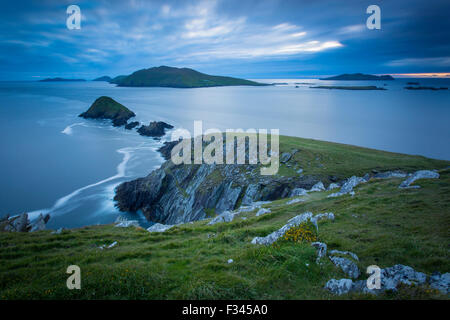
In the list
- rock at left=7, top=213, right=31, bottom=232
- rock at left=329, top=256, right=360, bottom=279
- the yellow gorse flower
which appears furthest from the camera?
rock at left=7, top=213, right=31, bottom=232

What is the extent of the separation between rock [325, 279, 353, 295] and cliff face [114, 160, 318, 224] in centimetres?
2407

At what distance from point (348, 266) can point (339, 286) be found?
136 centimetres

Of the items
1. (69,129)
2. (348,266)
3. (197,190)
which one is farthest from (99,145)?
(348,266)

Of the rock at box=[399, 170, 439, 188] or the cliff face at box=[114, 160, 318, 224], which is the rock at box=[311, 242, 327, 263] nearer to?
the rock at box=[399, 170, 439, 188]

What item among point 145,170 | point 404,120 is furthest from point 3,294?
point 404,120

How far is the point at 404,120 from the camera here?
349 ft

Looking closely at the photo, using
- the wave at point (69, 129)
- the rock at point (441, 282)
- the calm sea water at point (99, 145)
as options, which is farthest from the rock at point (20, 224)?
the wave at point (69, 129)

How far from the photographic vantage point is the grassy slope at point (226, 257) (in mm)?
7941

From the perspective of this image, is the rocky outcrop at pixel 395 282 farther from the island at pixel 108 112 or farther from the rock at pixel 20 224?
the island at pixel 108 112

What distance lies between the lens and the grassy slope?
7941 mm

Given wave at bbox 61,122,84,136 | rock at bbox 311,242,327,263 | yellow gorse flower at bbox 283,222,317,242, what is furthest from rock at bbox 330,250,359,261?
wave at bbox 61,122,84,136

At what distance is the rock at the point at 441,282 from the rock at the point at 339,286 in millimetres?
2606
